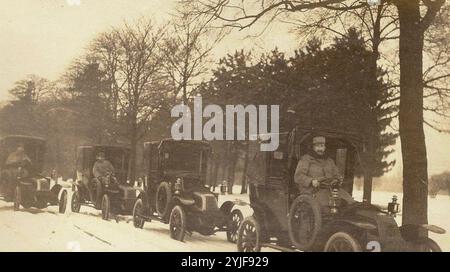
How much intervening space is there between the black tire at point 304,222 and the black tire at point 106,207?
4.27 metres

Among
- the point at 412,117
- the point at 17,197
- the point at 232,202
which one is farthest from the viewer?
the point at 17,197

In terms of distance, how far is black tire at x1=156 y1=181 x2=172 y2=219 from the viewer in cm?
851

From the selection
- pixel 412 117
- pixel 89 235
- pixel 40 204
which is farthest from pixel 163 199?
pixel 412 117

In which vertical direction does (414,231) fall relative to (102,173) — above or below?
below

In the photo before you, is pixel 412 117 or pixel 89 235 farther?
pixel 89 235

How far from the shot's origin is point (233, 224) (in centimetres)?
789

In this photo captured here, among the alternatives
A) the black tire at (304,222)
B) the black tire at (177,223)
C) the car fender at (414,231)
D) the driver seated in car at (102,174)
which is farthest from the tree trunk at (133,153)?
the car fender at (414,231)

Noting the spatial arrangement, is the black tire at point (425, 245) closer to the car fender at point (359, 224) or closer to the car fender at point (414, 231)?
the car fender at point (414, 231)

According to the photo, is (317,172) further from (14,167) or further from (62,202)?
(14,167)

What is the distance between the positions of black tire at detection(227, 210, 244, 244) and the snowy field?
13 cm

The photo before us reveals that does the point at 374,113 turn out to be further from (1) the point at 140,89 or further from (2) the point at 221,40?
(1) the point at 140,89

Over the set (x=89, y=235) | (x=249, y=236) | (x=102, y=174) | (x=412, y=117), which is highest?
(x=412, y=117)

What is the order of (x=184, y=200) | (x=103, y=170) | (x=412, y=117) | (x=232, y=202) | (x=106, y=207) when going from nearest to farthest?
(x=412, y=117) → (x=232, y=202) → (x=184, y=200) → (x=106, y=207) → (x=103, y=170)

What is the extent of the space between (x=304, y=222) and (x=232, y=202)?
2.18m
